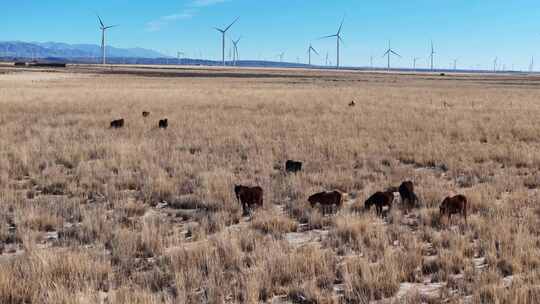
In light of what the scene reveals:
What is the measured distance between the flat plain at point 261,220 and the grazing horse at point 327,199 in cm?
23

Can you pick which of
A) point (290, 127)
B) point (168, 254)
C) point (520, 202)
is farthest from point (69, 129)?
point (520, 202)

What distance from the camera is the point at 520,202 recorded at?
374 inches

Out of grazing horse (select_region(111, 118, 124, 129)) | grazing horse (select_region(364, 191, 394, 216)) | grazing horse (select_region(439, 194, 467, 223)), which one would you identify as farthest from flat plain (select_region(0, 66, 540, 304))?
grazing horse (select_region(111, 118, 124, 129))

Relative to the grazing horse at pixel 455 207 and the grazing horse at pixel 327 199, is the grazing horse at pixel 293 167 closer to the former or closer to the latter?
the grazing horse at pixel 327 199

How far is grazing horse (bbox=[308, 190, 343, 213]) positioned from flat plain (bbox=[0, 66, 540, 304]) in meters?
0.23

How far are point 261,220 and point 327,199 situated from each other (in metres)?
1.47

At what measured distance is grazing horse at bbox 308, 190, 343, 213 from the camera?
9.31 m

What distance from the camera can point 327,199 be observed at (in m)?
9.33

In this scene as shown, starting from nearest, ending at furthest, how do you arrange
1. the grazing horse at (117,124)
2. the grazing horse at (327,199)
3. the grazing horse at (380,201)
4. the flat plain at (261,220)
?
the flat plain at (261,220), the grazing horse at (380,201), the grazing horse at (327,199), the grazing horse at (117,124)

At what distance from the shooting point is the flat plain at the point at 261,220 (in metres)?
5.86

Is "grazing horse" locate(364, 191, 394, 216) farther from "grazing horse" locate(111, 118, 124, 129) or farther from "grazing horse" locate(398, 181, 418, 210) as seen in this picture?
"grazing horse" locate(111, 118, 124, 129)

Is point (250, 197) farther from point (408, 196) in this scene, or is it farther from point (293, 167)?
point (293, 167)

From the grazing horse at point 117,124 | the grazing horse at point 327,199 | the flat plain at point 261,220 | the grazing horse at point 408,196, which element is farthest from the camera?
the grazing horse at point 117,124

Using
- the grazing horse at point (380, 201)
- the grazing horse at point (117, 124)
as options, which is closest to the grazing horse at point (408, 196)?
the grazing horse at point (380, 201)
